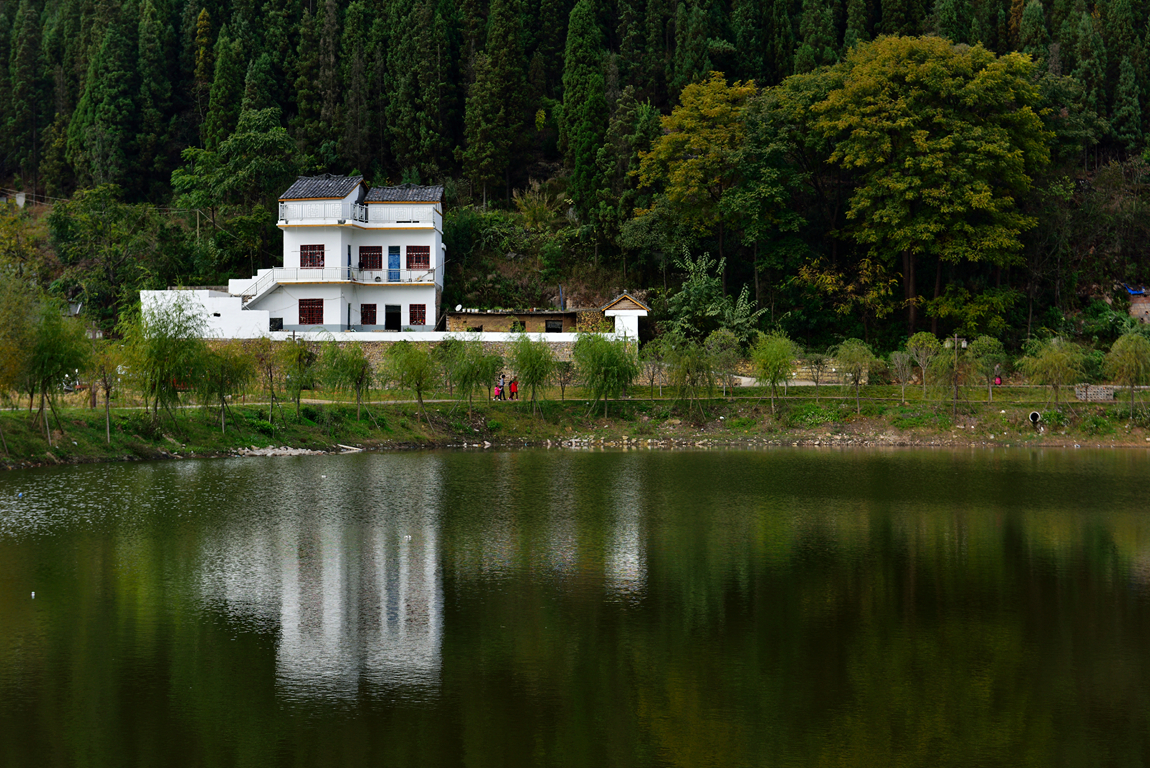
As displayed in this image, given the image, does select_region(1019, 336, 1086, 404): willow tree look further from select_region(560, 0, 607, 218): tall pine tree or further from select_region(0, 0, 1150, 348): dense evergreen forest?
select_region(560, 0, 607, 218): tall pine tree

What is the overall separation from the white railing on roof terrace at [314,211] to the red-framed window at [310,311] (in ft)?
17.6

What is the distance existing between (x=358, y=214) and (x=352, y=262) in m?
3.25

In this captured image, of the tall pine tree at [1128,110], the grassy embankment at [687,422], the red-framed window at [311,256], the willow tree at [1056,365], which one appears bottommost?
the grassy embankment at [687,422]

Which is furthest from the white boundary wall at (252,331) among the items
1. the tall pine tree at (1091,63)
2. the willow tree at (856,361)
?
the tall pine tree at (1091,63)

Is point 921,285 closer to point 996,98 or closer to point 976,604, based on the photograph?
point 996,98

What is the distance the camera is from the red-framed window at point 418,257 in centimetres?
6594

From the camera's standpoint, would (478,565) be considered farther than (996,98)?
No

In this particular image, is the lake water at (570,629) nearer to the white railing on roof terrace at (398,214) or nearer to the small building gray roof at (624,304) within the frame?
the small building gray roof at (624,304)

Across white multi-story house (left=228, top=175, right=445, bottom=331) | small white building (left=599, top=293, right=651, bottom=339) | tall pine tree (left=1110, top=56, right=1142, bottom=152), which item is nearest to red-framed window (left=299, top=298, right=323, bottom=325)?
white multi-story house (left=228, top=175, right=445, bottom=331)

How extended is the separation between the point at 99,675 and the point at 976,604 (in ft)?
46.2

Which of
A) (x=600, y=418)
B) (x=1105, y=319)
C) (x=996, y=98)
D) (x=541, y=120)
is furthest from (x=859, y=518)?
(x=541, y=120)

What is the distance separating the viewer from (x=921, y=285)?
Result: 65.8m

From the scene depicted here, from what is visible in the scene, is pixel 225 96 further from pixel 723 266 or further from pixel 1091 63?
pixel 1091 63

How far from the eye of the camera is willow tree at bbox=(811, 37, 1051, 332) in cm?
5741
